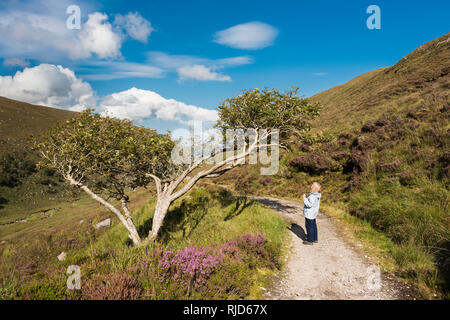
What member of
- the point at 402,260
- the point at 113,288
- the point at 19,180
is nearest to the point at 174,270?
the point at 113,288

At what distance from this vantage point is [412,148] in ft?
39.8

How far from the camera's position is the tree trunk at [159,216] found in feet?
28.5

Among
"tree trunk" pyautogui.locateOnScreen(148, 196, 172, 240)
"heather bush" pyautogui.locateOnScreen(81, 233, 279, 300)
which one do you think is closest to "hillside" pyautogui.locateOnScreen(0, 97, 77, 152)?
"tree trunk" pyautogui.locateOnScreen(148, 196, 172, 240)

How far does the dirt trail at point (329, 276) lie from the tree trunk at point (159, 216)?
5108 mm

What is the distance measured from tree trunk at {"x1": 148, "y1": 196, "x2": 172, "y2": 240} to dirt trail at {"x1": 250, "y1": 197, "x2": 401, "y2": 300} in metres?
5.11

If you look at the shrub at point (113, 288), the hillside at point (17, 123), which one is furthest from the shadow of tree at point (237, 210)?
the hillside at point (17, 123)

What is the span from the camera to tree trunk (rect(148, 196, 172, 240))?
8.68 m

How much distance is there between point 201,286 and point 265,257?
8.59 ft

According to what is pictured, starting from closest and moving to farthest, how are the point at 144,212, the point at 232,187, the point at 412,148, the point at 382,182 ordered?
the point at 382,182 → the point at 412,148 → the point at 144,212 → the point at 232,187

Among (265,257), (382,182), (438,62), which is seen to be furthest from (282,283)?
(438,62)

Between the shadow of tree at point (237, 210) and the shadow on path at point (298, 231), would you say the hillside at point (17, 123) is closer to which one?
the shadow of tree at point (237, 210)

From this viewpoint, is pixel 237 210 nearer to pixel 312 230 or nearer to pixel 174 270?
pixel 312 230
